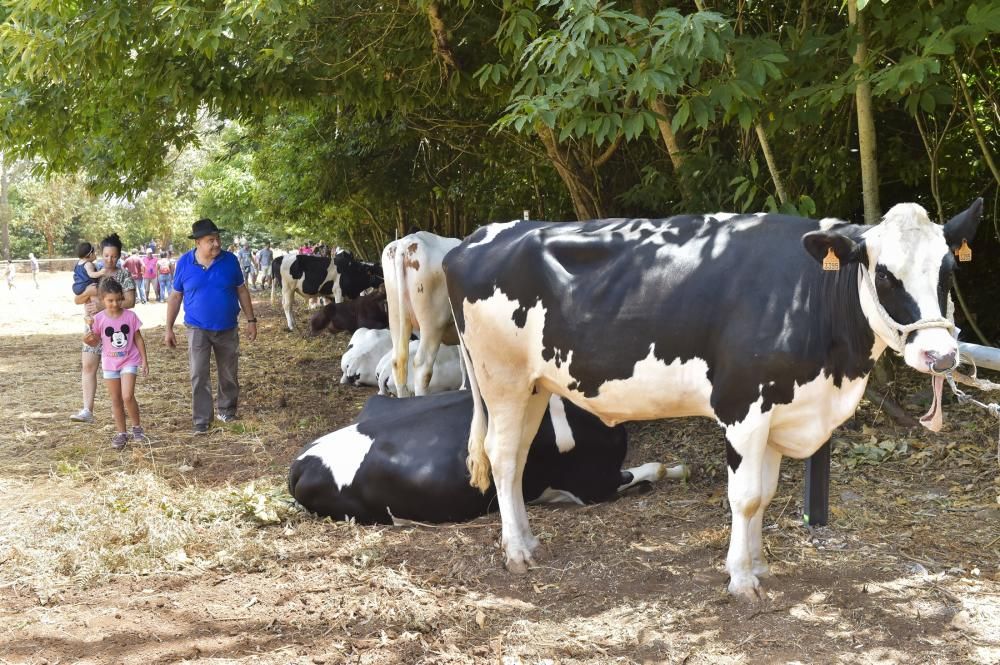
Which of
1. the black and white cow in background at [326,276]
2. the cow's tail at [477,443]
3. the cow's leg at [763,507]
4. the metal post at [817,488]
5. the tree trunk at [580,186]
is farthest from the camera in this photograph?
the black and white cow in background at [326,276]

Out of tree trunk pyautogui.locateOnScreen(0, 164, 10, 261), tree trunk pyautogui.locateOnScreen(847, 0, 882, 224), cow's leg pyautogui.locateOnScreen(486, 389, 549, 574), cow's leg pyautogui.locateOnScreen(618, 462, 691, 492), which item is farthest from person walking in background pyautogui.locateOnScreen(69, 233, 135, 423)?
tree trunk pyautogui.locateOnScreen(0, 164, 10, 261)

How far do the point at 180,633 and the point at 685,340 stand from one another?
2.69m

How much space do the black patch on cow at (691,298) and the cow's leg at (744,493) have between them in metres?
0.10

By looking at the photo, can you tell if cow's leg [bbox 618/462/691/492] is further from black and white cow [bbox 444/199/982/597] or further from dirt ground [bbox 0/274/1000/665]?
black and white cow [bbox 444/199/982/597]

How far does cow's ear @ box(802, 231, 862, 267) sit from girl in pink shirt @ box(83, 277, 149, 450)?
5.97m

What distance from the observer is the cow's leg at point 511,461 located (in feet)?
16.7

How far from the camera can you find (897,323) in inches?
154

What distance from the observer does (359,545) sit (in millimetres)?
5340

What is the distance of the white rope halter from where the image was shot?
3795mm

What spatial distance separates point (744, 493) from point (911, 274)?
4.06 ft

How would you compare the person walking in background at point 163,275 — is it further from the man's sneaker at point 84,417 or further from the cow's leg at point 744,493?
the cow's leg at point 744,493

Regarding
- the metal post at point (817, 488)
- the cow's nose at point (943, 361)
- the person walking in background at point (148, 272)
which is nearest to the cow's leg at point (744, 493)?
the metal post at point (817, 488)

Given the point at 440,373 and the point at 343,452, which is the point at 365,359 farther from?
the point at 343,452

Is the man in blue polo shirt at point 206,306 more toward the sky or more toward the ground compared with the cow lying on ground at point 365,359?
more toward the sky
